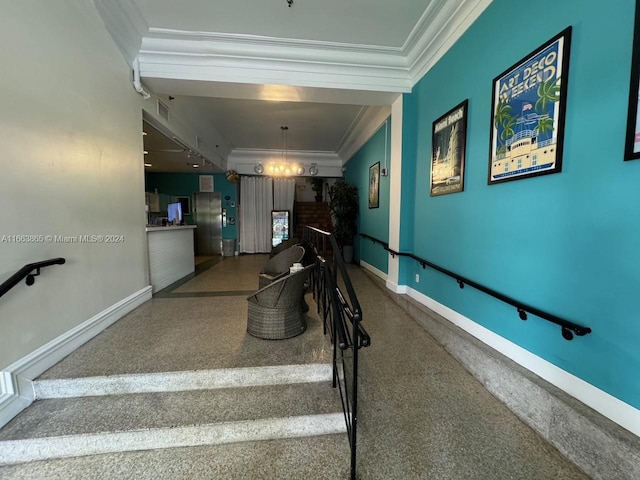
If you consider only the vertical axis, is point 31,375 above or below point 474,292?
below

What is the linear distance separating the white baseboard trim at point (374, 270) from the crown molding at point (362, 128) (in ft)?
8.95

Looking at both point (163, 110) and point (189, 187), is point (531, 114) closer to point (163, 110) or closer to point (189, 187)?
point (163, 110)

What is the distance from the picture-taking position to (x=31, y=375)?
182 centimetres

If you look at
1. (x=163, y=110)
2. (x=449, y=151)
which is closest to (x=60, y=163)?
(x=163, y=110)

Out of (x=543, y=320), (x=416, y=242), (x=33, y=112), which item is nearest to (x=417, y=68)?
(x=416, y=242)

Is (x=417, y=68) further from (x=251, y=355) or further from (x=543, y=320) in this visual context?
(x=251, y=355)

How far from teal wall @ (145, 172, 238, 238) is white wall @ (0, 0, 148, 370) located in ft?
17.9

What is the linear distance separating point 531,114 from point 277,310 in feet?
8.08

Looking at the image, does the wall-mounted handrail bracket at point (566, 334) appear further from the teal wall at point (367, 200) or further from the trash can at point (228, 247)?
the trash can at point (228, 247)

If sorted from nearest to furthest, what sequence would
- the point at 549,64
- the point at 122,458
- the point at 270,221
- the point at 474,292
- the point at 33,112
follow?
the point at 122,458 → the point at 549,64 → the point at 33,112 → the point at 474,292 → the point at 270,221

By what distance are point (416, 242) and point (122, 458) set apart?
343cm

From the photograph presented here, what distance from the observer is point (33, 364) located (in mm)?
1825

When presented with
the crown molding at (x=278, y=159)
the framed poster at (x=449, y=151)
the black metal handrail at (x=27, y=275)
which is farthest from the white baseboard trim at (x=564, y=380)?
the crown molding at (x=278, y=159)

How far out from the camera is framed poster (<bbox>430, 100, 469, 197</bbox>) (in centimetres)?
258
